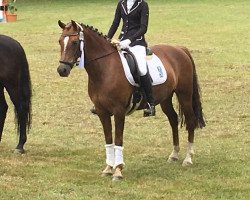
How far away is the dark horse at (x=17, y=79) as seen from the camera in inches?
372

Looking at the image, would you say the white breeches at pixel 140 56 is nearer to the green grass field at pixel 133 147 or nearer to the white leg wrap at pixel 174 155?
the green grass field at pixel 133 147

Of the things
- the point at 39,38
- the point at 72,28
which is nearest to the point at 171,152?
the point at 72,28

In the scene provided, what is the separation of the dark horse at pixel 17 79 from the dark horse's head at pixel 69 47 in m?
2.27

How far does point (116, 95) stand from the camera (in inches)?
302

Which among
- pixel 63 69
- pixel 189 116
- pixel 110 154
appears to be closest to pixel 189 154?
pixel 189 116

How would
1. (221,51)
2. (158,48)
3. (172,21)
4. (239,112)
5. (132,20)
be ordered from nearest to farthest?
(132,20)
(158,48)
(239,112)
(221,51)
(172,21)

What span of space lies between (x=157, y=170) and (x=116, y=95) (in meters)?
1.40

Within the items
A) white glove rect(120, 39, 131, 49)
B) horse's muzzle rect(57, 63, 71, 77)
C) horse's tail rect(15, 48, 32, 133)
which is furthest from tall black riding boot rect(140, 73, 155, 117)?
horse's tail rect(15, 48, 32, 133)

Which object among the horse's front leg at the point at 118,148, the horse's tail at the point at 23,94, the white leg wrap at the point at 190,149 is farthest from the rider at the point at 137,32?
the horse's tail at the point at 23,94

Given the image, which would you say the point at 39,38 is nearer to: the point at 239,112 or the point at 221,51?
the point at 221,51

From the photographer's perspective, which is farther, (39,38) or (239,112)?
(39,38)

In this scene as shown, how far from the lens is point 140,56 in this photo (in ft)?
26.2

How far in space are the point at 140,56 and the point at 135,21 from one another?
540 millimetres

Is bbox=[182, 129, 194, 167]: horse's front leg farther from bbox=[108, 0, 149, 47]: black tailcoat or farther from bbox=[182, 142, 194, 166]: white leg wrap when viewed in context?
bbox=[108, 0, 149, 47]: black tailcoat
